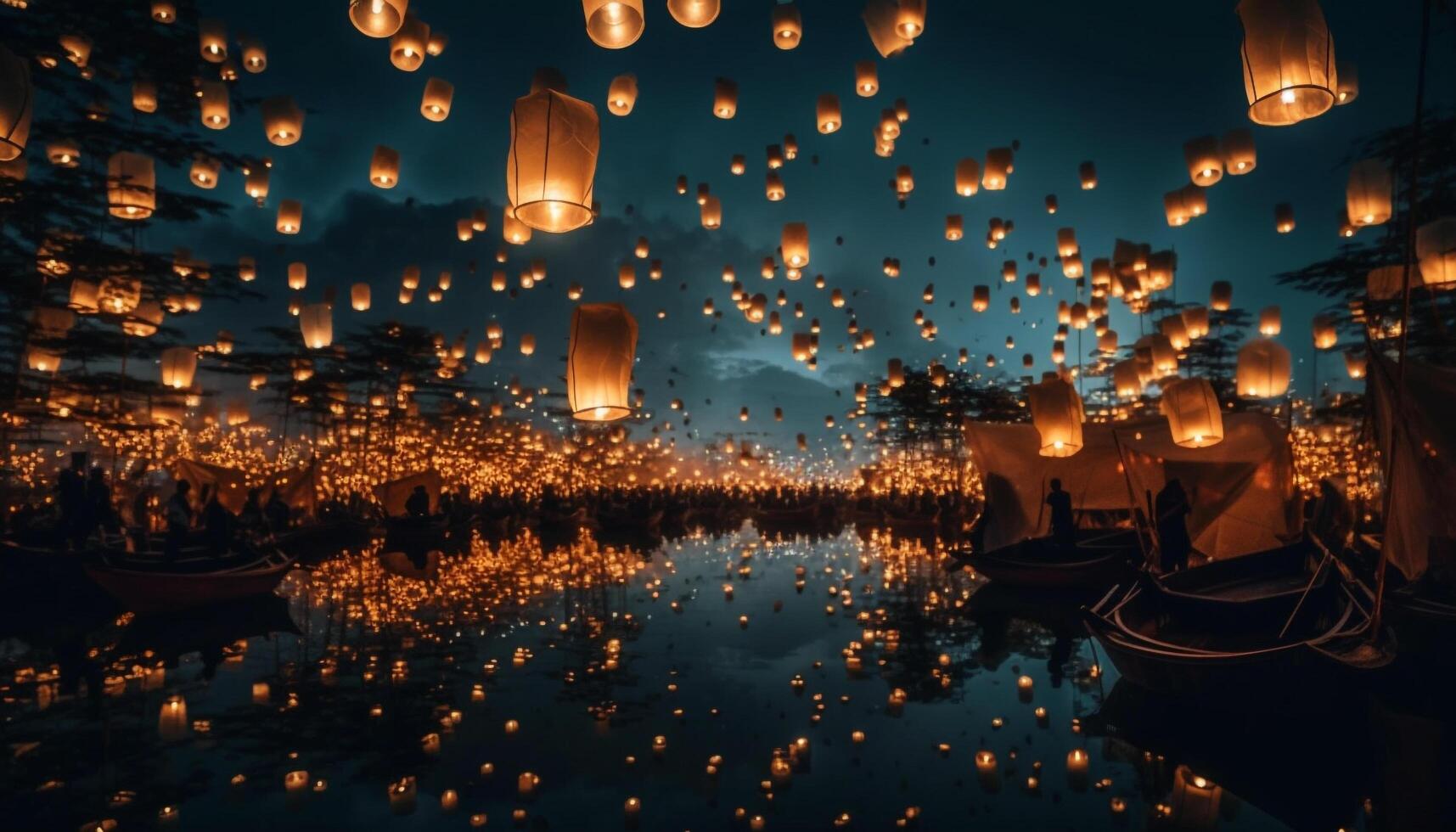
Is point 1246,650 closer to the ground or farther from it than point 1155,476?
closer to the ground

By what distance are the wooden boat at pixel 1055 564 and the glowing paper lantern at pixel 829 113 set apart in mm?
7679

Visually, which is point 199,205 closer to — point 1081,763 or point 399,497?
point 399,497

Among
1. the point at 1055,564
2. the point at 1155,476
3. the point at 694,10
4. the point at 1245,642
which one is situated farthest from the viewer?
the point at 1155,476

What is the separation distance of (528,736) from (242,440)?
41.4 m

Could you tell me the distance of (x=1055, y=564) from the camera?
13516mm

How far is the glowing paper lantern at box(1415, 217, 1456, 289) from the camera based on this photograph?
8602mm

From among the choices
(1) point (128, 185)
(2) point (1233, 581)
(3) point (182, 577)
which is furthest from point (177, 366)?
(2) point (1233, 581)

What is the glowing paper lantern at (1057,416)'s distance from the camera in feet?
39.4

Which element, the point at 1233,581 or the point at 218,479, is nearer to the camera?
the point at 1233,581

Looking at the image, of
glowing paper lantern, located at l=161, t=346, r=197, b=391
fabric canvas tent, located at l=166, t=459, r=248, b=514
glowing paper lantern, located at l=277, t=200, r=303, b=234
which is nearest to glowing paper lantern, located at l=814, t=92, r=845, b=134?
glowing paper lantern, located at l=277, t=200, r=303, b=234

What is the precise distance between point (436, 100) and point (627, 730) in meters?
7.43

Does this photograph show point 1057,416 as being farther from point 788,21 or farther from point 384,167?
point 384,167

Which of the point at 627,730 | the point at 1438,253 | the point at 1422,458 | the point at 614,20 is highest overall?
the point at 614,20

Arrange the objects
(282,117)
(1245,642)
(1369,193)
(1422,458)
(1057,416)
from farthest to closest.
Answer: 1. (1057,416)
2. (282,117)
3. (1369,193)
4. (1422,458)
5. (1245,642)
